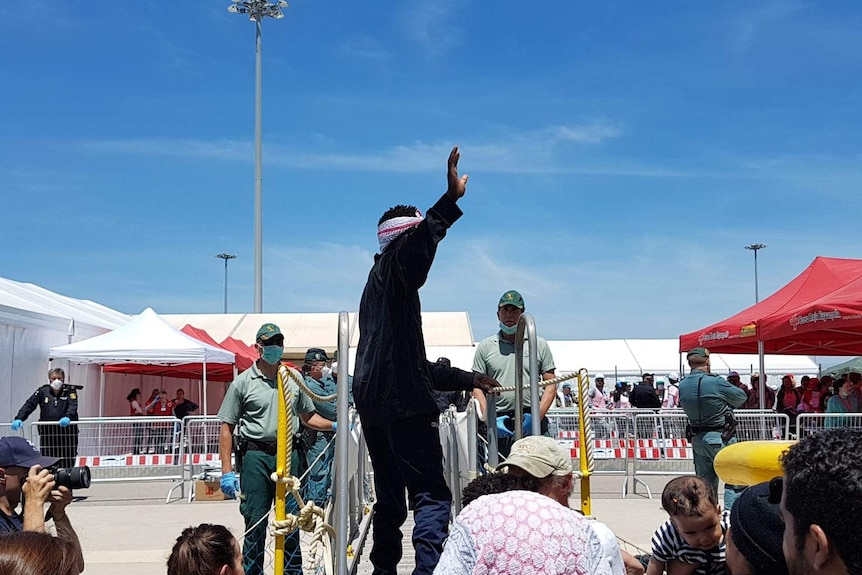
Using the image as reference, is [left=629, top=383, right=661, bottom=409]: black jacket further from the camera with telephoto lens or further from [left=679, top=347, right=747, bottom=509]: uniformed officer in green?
the camera with telephoto lens

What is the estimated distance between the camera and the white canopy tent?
15.5 metres

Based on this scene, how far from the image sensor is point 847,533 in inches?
52.7

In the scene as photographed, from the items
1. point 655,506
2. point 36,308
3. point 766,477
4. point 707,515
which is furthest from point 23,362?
point 766,477

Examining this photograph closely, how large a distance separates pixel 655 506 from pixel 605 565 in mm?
9025

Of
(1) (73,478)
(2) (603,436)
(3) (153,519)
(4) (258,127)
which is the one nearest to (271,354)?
(1) (73,478)

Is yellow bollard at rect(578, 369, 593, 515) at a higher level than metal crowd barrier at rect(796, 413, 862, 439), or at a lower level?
higher

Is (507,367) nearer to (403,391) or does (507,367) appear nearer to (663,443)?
(403,391)

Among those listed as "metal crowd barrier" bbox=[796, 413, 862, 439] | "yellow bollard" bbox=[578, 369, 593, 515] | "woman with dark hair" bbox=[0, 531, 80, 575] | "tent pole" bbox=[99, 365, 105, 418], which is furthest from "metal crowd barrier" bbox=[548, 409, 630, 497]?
"woman with dark hair" bbox=[0, 531, 80, 575]

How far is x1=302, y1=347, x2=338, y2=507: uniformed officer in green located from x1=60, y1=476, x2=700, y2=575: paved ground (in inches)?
36.9

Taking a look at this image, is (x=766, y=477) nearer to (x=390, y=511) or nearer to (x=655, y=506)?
(x=390, y=511)

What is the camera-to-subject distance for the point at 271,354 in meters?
6.04

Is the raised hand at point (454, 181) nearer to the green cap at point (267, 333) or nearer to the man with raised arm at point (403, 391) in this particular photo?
the man with raised arm at point (403, 391)

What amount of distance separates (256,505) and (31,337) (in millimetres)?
10974

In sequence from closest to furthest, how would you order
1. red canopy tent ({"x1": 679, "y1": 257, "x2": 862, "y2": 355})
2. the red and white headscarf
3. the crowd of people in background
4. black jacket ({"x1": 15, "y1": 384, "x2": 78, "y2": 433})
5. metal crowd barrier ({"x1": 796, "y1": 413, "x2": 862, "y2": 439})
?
the red and white headscarf < red canopy tent ({"x1": 679, "y1": 257, "x2": 862, "y2": 355}) < metal crowd barrier ({"x1": 796, "y1": 413, "x2": 862, "y2": 439}) < black jacket ({"x1": 15, "y1": 384, "x2": 78, "y2": 433}) < the crowd of people in background
